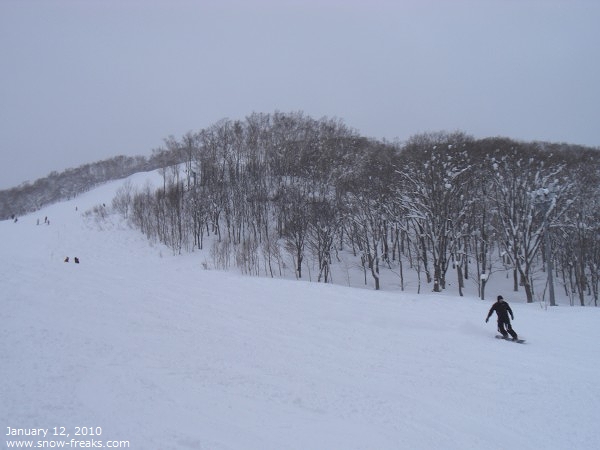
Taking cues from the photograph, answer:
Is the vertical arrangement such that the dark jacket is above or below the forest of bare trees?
below

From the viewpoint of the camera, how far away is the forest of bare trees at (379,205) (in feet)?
90.9

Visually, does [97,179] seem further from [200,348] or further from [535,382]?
[535,382]

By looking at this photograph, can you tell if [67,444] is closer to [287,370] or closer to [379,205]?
[287,370]

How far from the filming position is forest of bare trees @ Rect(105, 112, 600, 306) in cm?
2772

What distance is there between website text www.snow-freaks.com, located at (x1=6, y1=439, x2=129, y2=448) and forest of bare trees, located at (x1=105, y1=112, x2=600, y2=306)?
→ 21.1 meters

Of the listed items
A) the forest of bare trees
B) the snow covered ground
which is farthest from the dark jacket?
the forest of bare trees

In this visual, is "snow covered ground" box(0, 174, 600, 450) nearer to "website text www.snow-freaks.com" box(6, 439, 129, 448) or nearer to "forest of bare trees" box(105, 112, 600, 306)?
"website text www.snow-freaks.com" box(6, 439, 129, 448)

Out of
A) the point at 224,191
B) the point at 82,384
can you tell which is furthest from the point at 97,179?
the point at 82,384

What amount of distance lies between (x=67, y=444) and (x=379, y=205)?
1170 inches

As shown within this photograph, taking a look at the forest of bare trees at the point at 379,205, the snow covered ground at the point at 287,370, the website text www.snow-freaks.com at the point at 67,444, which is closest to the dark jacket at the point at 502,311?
the snow covered ground at the point at 287,370

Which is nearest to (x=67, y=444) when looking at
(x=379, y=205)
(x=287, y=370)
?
(x=287, y=370)

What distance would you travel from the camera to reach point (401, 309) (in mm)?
16750

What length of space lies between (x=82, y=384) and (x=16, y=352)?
3.39m

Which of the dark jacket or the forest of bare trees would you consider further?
the forest of bare trees
